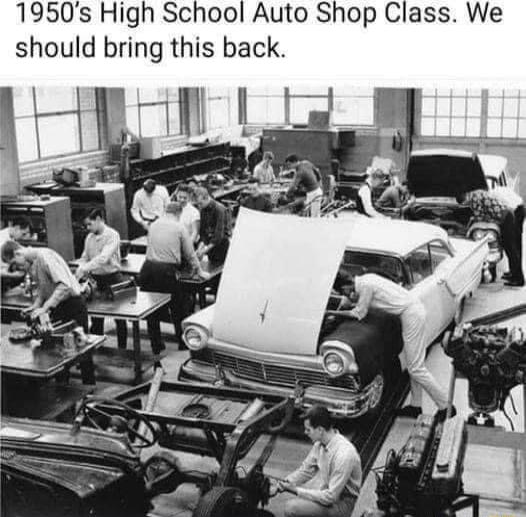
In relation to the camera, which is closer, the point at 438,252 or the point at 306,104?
the point at 438,252

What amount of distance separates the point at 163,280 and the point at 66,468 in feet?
12.3

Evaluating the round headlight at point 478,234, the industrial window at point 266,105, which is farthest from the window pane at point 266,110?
the round headlight at point 478,234

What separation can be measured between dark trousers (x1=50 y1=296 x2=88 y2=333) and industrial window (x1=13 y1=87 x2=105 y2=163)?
5.60 m

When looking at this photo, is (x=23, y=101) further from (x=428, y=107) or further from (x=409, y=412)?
(x=428, y=107)

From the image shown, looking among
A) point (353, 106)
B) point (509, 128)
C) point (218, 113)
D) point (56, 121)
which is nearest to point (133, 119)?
point (56, 121)

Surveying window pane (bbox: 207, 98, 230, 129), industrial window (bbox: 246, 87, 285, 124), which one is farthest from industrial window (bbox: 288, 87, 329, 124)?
window pane (bbox: 207, 98, 230, 129)

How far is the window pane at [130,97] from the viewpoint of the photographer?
13790 mm

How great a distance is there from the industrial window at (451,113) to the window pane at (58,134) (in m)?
7.68

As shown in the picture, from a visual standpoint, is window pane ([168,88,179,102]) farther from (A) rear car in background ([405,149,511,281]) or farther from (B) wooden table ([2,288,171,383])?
(B) wooden table ([2,288,171,383])

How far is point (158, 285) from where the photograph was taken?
24.2ft

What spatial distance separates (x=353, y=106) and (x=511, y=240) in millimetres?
8617

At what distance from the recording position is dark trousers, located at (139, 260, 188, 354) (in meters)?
7.32

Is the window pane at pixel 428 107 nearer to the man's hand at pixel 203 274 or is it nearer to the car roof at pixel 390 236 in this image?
the car roof at pixel 390 236

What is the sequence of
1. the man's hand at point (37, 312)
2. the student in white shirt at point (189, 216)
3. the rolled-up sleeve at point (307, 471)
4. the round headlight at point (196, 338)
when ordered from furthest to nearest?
the student in white shirt at point (189, 216) → the man's hand at point (37, 312) → the round headlight at point (196, 338) → the rolled-up sleeve at point (307, 471)
